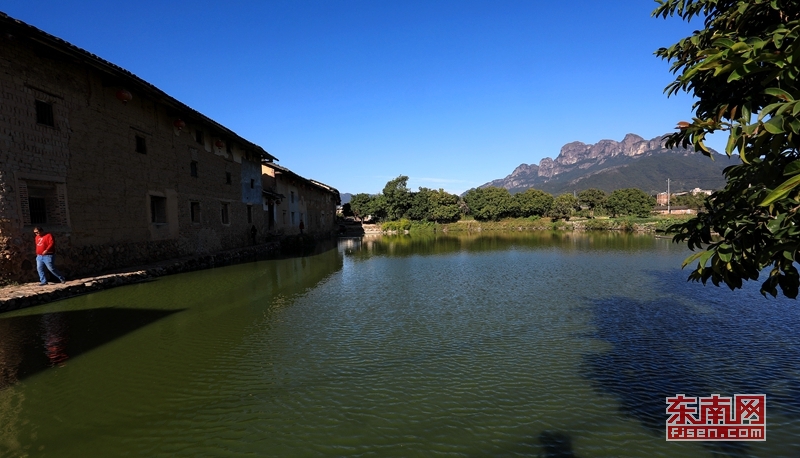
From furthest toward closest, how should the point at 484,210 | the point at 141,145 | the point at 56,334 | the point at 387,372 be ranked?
the point at 484,210, the point at 141,145, the point at 56,334, the point at 387,372

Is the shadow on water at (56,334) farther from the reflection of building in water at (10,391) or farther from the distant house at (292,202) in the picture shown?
the distant house at (292,202)

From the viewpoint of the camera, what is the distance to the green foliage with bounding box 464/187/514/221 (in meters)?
69.4

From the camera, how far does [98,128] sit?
13.0 metres

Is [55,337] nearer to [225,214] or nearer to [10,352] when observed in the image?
[10,352]

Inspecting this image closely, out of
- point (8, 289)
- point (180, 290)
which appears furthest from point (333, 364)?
point (8, 289)

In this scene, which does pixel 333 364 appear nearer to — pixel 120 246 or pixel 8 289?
pixel 8 289

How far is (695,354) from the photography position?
6117 millimetres

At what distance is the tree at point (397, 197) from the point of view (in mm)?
63147

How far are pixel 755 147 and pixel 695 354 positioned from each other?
541 cm

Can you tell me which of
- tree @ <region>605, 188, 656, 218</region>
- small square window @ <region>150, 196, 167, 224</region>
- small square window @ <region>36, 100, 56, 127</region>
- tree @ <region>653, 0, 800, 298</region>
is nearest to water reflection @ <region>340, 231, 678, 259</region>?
small square window @ <region>150, 196, 167, 224</region>

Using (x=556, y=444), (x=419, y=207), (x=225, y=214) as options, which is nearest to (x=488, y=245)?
(x=225, y=214)

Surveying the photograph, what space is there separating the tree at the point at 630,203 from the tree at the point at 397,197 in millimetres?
37793

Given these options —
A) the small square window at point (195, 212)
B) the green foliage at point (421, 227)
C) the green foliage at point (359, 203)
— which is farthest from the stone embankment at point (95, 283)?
the green foliage at point (359, 203)

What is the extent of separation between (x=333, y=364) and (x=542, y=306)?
226 inches
